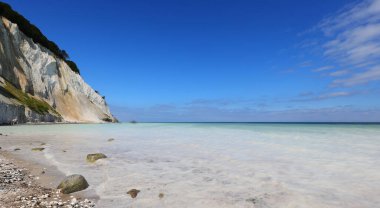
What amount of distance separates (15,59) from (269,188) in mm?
59219

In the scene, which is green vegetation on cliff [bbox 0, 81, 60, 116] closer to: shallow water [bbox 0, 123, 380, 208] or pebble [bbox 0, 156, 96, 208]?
shallow water [bbox 0, 123, 380, 208]

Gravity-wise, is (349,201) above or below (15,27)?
below

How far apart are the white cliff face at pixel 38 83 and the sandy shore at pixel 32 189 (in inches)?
1374

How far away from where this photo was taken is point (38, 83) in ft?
197

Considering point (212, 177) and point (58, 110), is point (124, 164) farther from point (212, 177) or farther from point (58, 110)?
point (58, 110)

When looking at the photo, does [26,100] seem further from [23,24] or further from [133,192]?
[133,192]

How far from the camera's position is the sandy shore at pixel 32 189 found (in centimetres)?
641

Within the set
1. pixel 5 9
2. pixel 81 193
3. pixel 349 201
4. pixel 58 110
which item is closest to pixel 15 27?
pixel 5 9

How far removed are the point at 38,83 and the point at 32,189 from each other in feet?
194

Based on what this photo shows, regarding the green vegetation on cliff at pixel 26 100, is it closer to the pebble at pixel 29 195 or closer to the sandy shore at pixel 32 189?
the sandy shore at pixel 32 189

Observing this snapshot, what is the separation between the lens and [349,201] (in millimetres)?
7285

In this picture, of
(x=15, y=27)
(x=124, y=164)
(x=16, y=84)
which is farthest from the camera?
(x=15, y=27)

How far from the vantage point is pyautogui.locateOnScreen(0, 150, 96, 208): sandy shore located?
21.0ft

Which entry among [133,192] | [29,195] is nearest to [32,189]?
[29,195]
